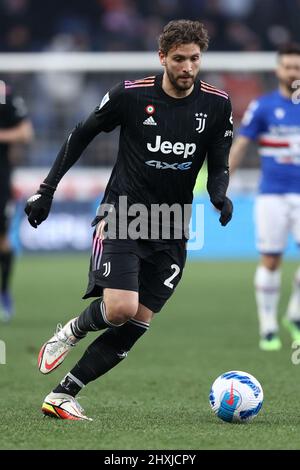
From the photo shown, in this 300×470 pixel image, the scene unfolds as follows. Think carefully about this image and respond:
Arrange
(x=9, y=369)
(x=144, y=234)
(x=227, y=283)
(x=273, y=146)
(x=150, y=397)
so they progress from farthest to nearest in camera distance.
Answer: (x=227, y=283) < (x=273, y=146) < (x=9, y=369) < (x=150, y=397) < (x=144, y=234)

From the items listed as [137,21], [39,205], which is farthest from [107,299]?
[137,21]

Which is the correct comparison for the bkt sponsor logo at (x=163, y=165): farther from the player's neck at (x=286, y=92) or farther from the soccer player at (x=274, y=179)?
the player's neck at (x=286, y=92)

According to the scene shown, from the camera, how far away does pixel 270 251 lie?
29.5 feet

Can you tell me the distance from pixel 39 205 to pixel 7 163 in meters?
5.67

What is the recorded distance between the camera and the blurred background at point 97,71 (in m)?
17.5

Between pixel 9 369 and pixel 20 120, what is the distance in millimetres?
3861

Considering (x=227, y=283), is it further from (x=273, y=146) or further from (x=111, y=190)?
(x=111, y=190)

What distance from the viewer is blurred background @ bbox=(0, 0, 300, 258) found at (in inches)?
688

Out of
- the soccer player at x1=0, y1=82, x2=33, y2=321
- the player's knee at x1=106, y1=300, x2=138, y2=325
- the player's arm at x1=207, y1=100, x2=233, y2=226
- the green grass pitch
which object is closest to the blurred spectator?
the green grass pitch

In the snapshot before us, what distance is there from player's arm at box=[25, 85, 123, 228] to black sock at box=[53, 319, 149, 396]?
0.69m

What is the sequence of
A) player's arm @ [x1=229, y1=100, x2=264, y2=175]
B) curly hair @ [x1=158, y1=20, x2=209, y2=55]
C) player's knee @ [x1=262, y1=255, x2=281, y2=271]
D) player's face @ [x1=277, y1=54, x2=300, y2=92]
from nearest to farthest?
curly hair @ [x1=158, y1=20, x2=209, y2=55] < player's face @ [x1=277, y1=54, x2=300, y2=92] < player's arm @ [x1=229, y1=100, x2=264, y2=175] < player's knee @ [x1=262, y1=255, x2=281, y2=271]

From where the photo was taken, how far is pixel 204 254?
1780cm

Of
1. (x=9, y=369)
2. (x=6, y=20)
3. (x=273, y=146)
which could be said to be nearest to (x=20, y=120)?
(x=273, y=146)

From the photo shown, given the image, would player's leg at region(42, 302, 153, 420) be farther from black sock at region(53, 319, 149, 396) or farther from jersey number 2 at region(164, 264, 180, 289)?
jersey number 2 at region(164, 264, 180, 289)
